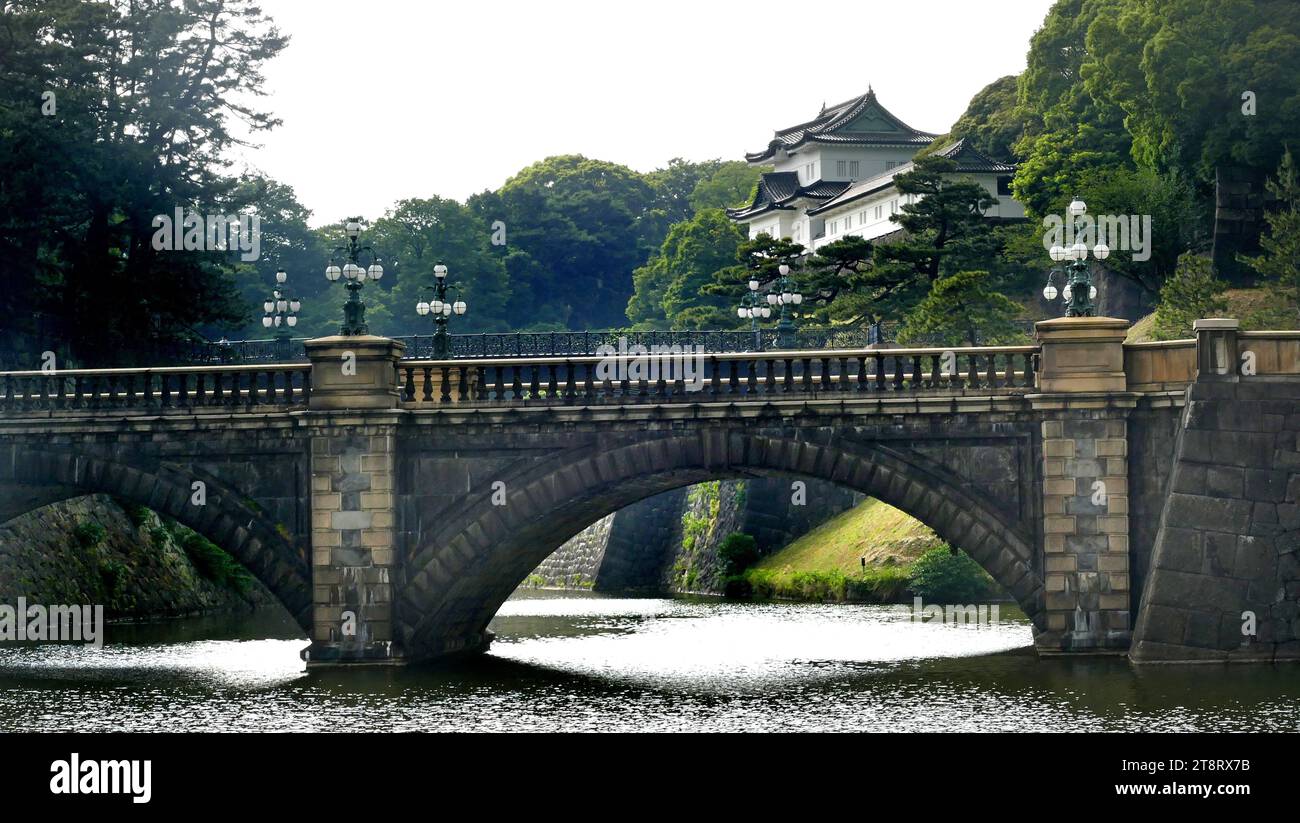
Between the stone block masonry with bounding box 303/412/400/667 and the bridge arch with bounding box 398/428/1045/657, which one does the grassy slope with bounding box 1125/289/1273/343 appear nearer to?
the bridge arch with bounding box 398/428/1045/657

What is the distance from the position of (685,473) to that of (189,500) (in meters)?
11.6

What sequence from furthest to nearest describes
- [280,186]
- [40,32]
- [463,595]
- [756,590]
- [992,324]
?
[280,186] → [756,590] → [992,324] → [40,32] → [463,595]

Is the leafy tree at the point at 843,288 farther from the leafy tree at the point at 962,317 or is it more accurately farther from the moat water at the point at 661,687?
the moat water at the point at 661,687

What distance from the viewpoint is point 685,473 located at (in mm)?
45188

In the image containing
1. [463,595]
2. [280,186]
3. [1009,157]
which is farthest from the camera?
[280,186]

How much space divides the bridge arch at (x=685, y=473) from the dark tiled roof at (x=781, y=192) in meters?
81.8

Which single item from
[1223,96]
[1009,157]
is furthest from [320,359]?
[1009,157]

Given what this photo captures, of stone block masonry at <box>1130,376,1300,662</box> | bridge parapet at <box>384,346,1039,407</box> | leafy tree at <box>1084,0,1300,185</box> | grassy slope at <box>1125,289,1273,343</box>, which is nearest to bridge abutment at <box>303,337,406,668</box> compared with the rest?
bridge parapet at <box>384,346,1039,407</box>

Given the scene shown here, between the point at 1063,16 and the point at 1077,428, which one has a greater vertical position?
the point at 1063,16

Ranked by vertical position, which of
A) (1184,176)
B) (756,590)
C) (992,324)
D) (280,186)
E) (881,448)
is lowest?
(756,590)

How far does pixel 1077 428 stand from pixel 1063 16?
5952 cm

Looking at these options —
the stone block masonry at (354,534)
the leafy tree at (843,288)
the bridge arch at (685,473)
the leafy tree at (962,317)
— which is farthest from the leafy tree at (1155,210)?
the stone block masonry at (354,534)

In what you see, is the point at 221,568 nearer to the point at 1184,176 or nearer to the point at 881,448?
the point at 881,448

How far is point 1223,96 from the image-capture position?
72.2m
